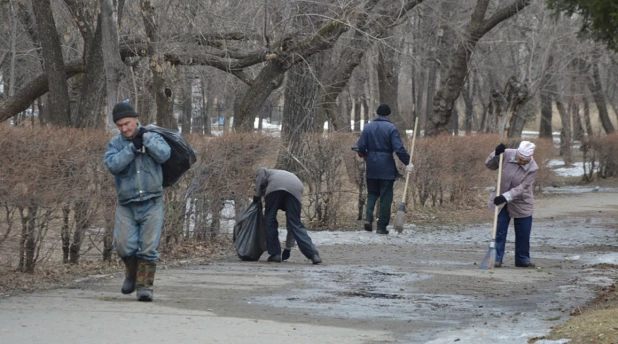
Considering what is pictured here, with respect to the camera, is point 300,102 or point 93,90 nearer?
point 93,90

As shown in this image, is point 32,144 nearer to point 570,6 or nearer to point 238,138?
point 238,138

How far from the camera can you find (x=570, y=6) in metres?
14.8

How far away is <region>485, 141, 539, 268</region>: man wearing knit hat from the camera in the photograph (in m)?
12.0

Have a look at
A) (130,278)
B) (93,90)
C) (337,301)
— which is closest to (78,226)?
(130,278)

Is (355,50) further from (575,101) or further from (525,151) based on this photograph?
(575,101)

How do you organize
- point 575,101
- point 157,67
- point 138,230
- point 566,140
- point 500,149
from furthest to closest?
1. point 575,101
2. point 566,140
3. point 157,67
4. point 500,149
5. point 138,230

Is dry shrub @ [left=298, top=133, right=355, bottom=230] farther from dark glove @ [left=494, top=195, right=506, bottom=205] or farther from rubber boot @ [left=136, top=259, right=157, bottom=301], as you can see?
rubber boot @ [left=136, top=259, right=157, bottom=301]

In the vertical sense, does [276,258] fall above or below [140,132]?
below

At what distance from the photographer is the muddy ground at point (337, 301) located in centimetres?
729

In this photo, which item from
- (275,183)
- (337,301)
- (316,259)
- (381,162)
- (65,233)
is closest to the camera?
(337,301)

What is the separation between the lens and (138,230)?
8.62m

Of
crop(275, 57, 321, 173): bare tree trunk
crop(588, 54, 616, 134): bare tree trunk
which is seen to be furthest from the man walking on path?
crop(588, 54, 616, 134): bare tree trunk

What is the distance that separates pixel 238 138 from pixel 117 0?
165 inches

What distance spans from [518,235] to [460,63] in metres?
15.9
